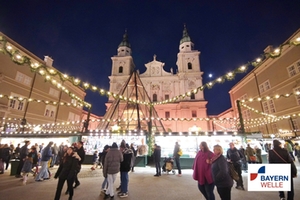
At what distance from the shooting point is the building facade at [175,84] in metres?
28.8

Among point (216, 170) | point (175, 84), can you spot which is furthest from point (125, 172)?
point (175, 84)

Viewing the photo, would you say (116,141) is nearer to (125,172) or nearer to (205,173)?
(125,172)

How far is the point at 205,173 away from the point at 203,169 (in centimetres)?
8

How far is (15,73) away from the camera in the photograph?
18422 mm

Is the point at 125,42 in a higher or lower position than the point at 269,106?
higher

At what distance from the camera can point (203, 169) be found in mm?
3018

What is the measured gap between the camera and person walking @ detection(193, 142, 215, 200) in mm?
2941

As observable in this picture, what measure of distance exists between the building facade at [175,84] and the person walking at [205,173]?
25.1 metres

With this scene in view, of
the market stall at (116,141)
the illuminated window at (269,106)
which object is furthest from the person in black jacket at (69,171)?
the illuminated window at (269,106)

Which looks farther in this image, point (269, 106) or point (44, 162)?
point (269, 106)

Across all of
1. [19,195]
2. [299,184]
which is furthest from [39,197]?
[299,184]

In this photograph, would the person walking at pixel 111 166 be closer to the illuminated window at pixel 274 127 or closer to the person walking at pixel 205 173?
the person walking at pixel 205 173

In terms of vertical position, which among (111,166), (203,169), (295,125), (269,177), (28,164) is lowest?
(28,164)

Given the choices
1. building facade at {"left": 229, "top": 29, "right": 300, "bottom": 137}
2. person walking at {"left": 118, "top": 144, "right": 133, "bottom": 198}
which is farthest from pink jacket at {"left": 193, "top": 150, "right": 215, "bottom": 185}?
building facade at {"left": 229, "top": 29, "right": 300, "bottom": 137}
